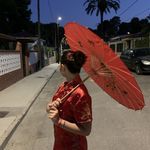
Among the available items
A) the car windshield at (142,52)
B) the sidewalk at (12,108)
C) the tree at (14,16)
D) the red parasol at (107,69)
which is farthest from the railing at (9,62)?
the tree at (14,16)

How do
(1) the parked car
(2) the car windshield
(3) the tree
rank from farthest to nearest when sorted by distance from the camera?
(3) the tree
(2) the car windshield
(1) the parked car

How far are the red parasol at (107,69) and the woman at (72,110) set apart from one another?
11 centimetres

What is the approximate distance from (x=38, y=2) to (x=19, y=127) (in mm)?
32139

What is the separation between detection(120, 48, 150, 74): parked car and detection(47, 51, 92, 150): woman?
20713 mm

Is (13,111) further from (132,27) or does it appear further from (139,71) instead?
(132,27)

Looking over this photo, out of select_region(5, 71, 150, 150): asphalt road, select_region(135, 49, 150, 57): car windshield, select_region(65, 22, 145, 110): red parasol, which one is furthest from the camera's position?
select_region(135, 49, 150, 57): car windshield

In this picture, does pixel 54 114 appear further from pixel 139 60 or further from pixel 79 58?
pixel 139 60

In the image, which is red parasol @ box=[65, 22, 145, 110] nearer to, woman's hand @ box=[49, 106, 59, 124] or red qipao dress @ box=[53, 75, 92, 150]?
red qipao dress @ box=[53, 75, 92, 150]

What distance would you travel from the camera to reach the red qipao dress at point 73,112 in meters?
3.25

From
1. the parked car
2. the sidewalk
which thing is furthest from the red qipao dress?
the parked car

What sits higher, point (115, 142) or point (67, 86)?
point (67, 86)

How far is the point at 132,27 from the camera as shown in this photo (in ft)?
389

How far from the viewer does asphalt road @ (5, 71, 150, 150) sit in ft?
24.6

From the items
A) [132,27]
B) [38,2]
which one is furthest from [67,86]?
[132,27]
